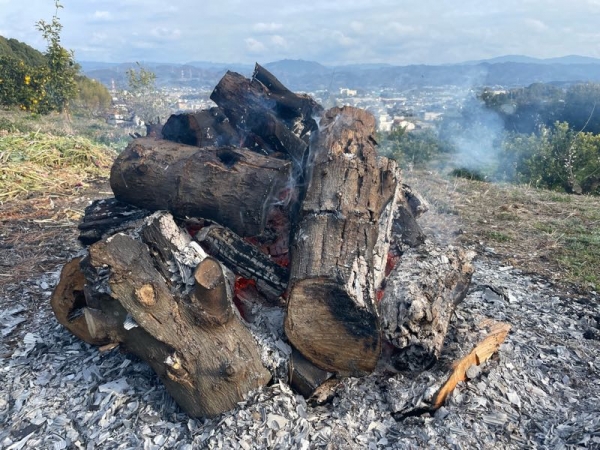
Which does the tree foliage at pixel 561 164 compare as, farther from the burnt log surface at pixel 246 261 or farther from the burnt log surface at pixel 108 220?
the burnt log surface at pixel 108 220

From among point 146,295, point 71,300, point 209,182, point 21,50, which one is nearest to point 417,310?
point 146,295

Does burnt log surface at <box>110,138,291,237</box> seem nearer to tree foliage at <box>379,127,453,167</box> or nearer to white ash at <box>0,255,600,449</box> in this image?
white ash at <box>0,255,600,449</box>

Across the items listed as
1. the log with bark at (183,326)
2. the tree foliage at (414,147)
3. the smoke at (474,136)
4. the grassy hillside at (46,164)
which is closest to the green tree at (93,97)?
the tree foliage at (414,147)

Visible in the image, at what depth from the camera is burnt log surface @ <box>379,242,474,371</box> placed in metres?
2.56

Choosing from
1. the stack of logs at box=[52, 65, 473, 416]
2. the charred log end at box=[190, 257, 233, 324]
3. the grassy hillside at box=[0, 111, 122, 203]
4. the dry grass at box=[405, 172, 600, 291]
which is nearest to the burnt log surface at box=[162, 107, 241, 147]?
the stack of logs at box=[52, 65, 473, 416]

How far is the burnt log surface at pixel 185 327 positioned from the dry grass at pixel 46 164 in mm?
4782

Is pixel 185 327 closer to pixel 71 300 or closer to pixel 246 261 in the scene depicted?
pixel 246 261

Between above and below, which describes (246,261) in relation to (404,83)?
below

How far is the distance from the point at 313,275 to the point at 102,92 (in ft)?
96.7

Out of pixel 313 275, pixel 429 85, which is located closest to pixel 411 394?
pixel 313 275

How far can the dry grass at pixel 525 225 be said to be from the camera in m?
4.55

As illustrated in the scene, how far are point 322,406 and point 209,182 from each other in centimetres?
158

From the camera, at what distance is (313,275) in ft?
8.08

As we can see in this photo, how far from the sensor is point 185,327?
2.40 meters
